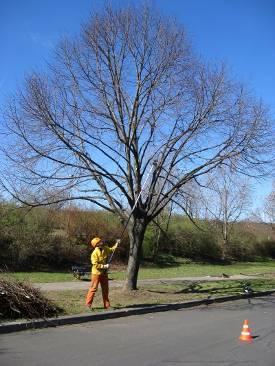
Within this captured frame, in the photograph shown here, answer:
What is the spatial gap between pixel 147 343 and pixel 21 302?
270 centimetres

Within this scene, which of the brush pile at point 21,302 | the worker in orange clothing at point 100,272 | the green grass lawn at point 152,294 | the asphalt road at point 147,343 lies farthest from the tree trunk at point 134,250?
the brush pile at point 21,302

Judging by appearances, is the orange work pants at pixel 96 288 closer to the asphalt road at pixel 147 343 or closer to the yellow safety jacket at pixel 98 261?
the yellow safety jacket at pixel 98 261

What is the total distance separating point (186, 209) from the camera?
15594 millimetres

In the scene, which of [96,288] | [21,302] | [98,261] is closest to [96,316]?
[96,288]

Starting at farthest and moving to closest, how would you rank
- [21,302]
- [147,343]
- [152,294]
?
[152,294] < [21,302] < [147,343]

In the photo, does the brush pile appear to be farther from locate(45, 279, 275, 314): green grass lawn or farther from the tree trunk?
the tree trunk

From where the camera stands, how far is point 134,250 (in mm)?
14250

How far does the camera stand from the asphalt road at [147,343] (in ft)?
23.5

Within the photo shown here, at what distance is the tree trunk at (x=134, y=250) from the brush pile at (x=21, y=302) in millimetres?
4038

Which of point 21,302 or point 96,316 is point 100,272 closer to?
point 96,316

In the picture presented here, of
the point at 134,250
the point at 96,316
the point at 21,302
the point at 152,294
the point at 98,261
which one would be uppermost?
the point at 134,250

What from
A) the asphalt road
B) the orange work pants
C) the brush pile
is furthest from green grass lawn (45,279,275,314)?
the asphalt road

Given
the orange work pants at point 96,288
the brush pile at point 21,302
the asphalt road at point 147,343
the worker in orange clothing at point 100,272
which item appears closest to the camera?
the asphalt road at point 147,343

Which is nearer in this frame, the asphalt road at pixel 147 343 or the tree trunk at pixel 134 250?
the asphalt road at pixel 147 343
